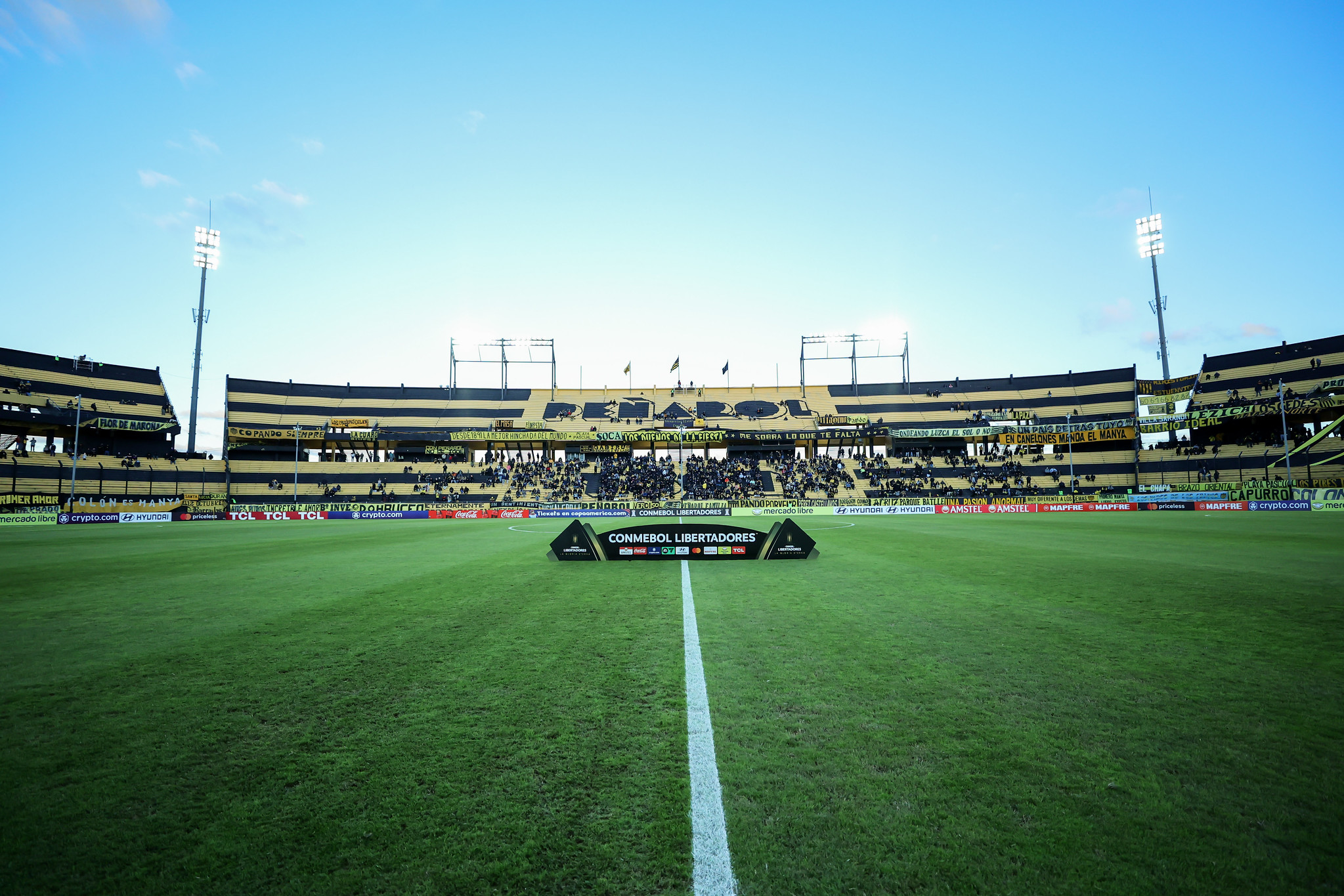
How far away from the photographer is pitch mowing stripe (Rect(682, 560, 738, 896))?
2.38m

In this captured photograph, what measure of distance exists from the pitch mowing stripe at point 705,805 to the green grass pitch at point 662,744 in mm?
62

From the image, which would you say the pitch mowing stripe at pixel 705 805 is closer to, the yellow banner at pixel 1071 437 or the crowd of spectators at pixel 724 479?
the crowd of spectators at pixel 724 479

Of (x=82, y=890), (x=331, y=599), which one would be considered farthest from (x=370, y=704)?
(x=331, y=599)

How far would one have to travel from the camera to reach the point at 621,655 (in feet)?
18.6

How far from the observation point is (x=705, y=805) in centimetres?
293

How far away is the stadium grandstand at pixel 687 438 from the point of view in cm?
5172

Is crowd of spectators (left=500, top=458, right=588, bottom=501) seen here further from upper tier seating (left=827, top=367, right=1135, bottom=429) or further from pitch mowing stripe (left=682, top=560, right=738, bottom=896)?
pitch mowing stripe (left=682, top=560, right=738, bottom=896)

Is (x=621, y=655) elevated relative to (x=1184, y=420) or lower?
lower

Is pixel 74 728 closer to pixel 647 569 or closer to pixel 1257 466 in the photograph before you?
pixel 647 569

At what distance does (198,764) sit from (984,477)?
6242 cm

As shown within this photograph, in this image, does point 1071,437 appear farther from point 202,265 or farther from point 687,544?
point 202,265

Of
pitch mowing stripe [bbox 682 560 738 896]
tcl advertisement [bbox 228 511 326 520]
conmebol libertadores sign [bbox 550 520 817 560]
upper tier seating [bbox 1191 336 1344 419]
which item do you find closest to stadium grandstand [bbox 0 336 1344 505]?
upper tier seating [bbox 1191 336 1344 419]

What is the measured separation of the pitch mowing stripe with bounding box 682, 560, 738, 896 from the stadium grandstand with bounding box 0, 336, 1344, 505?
150 ft

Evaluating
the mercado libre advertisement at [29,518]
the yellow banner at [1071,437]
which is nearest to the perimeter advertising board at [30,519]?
the mercado libre advertisement at [29,518]
